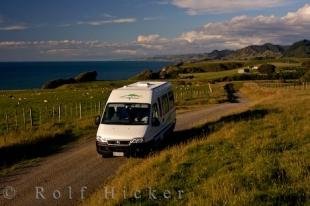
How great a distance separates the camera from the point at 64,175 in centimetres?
1584

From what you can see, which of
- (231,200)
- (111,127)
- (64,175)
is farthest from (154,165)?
(231,200)

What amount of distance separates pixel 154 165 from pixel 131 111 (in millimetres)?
4704

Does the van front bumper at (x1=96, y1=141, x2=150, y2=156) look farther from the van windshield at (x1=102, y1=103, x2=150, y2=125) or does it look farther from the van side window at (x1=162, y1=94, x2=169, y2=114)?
the van side window at (x1=162, y1=94, x2=169, y2=114)

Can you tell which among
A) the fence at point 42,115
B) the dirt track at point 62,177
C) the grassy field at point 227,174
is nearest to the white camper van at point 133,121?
the dirt track at point 62,177

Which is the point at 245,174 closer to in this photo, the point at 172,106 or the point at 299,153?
the point at 299,153

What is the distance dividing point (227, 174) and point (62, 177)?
534cm

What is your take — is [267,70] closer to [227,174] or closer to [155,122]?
[155,122]

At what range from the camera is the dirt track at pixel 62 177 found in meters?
13.1

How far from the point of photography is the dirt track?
13133mm
